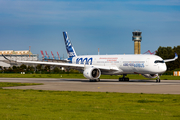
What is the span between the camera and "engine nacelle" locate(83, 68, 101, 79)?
4218cm

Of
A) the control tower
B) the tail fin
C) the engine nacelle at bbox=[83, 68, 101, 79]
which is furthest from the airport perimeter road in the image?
the control tower

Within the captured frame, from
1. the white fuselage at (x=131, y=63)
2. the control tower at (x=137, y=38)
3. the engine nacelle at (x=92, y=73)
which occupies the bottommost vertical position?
the engine nacelle at (x=92, y=73)

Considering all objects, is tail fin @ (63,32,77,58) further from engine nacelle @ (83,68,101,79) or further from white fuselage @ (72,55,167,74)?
engine nacelle @ (83,68,101,79)

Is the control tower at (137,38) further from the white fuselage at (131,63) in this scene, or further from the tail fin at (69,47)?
the white fuselage at (131,63)

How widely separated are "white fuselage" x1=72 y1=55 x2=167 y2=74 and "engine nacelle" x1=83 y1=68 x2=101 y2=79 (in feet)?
6.25

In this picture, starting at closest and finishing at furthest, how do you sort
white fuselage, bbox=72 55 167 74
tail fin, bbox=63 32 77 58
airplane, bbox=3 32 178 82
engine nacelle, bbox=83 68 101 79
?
white fuselage, bbox=72 55 167 74 → airplane, bbox=3 32 178 82 → engine nacelle, bbox=83 68 101 79 → tail fin, bbox=63 32 77 58

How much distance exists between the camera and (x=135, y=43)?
19338cm

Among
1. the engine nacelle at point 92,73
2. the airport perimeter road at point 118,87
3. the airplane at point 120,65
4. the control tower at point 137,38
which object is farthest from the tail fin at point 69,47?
the control tower at point 137,38

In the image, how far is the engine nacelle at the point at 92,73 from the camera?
42.2 metres

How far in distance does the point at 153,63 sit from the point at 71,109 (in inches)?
1117

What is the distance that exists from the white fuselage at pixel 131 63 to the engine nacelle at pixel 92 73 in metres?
1.91

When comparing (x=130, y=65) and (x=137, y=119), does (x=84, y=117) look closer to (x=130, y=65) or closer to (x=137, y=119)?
(x=137, y=119)

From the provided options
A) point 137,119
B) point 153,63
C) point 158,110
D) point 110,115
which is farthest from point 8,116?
point 153,63

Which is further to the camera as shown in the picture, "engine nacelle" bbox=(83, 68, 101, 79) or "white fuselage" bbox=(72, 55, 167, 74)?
"engine nacelle" bbox=(83, 68, 101, 79)
